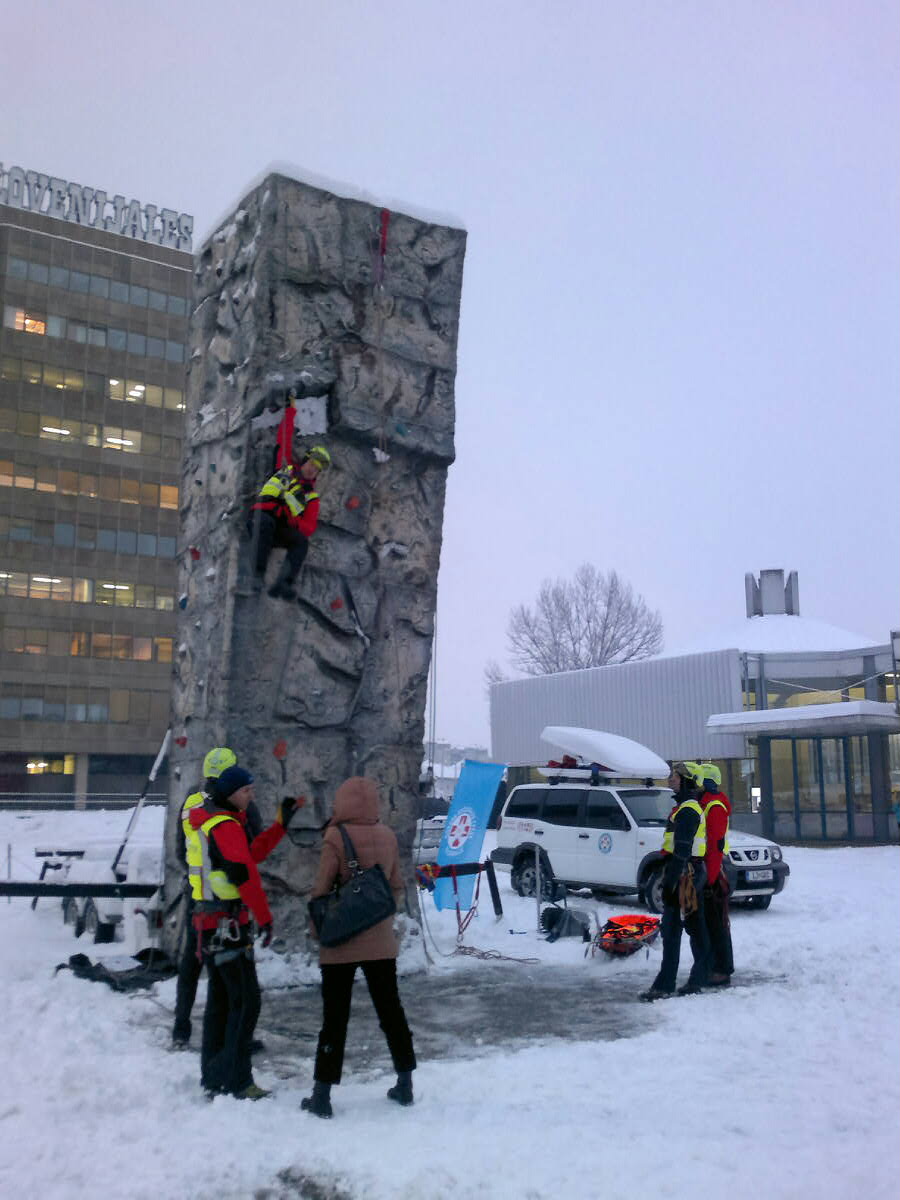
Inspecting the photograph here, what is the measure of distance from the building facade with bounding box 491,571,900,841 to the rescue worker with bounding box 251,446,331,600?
19292 mm

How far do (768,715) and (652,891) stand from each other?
569 inches

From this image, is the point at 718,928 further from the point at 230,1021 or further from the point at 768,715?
the point at 768,715

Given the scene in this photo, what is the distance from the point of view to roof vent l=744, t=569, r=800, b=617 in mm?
39781

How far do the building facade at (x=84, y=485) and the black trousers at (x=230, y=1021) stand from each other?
1926 inches

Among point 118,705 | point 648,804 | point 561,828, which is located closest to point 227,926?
point 648,804

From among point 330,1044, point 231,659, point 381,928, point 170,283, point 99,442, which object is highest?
point 170,283

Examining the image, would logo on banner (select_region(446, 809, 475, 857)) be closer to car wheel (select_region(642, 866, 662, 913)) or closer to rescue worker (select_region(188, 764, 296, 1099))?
car wheel (select_region(642, 866, 662, 913))

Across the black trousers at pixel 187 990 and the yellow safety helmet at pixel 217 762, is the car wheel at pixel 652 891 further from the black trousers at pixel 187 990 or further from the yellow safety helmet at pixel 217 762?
the yellow safety helmet at pixel 217 762

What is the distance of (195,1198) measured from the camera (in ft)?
14.4

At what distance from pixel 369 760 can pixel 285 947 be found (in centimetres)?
178

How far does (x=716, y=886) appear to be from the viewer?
8.95 m

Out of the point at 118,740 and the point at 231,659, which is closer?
the point at 231,659

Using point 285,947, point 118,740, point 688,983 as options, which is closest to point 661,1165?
point 688,983

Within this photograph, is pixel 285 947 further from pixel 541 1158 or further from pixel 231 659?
pixel 541 1158
